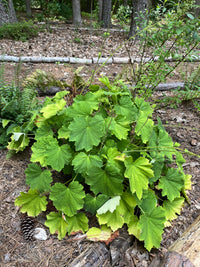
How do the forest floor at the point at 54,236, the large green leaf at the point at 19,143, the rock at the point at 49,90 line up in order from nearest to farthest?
the forest floor at the point at 54,236
the large green leaf at the point at 19,143
the rock at the point at 49,90

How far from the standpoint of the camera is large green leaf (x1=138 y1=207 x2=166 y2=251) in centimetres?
141

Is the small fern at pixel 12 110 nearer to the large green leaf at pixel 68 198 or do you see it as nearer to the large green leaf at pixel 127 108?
the large green leaf at pixel 68 198

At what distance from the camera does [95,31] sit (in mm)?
6809

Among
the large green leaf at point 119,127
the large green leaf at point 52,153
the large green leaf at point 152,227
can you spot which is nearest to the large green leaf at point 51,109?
the large green leaf at point 52,153

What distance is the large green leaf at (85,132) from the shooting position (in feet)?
4.86

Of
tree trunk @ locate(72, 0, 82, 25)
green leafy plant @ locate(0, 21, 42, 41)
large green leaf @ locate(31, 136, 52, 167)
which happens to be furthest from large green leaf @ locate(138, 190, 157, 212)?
tree trunk @ locate(72, 0, 82, 25)

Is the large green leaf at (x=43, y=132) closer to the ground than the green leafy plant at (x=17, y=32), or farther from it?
farther from it

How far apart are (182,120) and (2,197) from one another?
2.40 meters

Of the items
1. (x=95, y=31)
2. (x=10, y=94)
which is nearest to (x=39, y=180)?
(x=10, y=94)

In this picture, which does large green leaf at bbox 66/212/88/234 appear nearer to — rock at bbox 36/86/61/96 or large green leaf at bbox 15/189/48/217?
large green leaf at bbox 15/189/48/217

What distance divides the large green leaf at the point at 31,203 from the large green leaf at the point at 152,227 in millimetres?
729

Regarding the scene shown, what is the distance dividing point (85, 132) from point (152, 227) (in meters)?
0.82

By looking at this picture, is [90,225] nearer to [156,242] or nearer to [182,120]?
[156,242]

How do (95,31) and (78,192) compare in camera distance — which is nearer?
(78,192)
